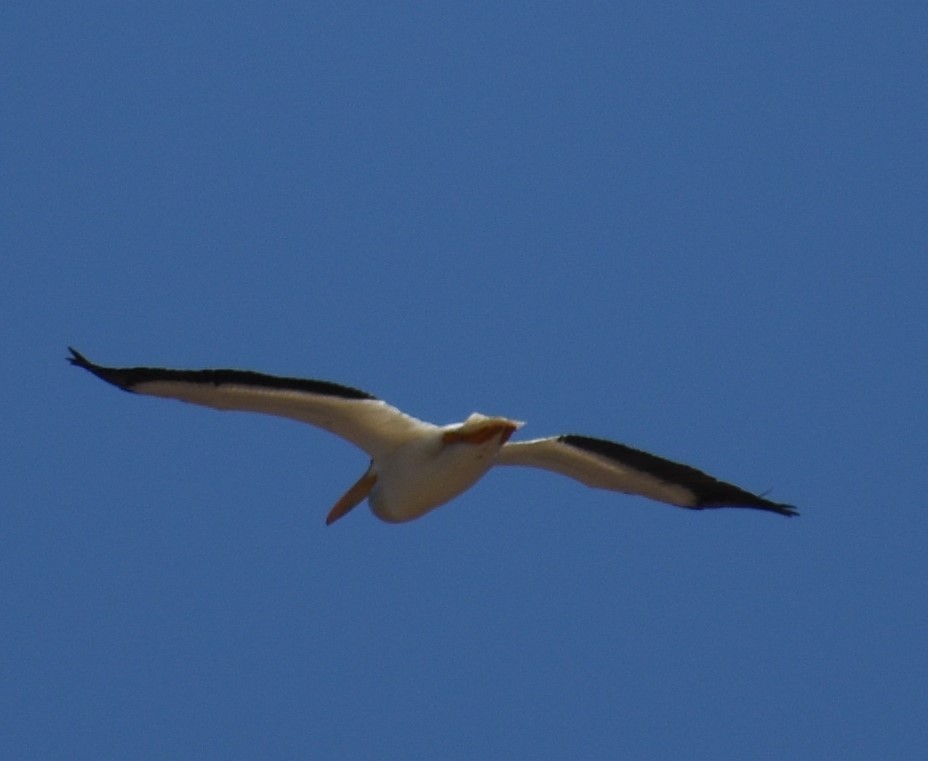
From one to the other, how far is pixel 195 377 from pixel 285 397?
0.86 m

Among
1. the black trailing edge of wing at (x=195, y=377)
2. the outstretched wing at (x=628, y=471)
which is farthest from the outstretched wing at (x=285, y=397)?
the outstretched wing at (x=628, y=471)

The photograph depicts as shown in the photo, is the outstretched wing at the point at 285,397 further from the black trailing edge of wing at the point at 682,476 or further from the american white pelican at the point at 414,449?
the black trailing edge of wing at the point at 682,476

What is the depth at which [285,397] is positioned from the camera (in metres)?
14.8

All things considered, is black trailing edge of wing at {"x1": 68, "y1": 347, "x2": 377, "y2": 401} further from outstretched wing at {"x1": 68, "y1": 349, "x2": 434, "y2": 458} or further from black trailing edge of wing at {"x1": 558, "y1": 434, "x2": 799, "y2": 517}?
black trailing edge of wing at {"x1": 558, "y1": 434, "x2": 799, "y2": 517}

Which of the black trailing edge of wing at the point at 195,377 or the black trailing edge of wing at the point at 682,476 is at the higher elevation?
the black trailing edge of wing at the point at 682,476

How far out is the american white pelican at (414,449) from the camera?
14430 mm

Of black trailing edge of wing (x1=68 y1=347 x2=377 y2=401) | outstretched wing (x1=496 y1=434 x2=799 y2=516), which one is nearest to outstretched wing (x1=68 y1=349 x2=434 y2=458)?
black trailing edge of wing (x1=68 y1=347 x2=377 y2=401)

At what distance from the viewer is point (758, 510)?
636 inches

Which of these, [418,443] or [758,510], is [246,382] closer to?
[418,443]

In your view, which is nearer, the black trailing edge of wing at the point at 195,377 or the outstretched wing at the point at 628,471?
the black trailing edge of wing at the point at 195,377

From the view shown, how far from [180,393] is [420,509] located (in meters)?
2.52

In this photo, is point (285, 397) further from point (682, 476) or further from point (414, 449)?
point (682, 476)

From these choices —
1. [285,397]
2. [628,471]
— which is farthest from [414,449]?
[628,471]

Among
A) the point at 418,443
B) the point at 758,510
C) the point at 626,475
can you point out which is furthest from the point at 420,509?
the point at 758,510
